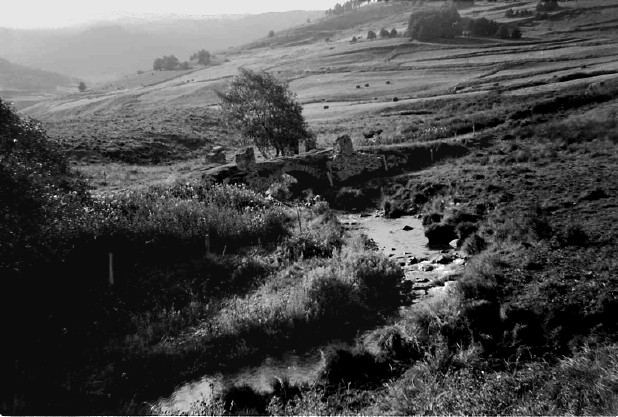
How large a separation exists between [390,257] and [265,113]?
69.4 feet

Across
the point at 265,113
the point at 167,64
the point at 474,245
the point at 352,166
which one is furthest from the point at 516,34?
the point at 167,64

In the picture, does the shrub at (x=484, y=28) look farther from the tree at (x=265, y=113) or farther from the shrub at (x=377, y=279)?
the shrub at (x=377, y=279)

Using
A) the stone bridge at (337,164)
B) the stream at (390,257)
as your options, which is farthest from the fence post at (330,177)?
the stream at (390,257)

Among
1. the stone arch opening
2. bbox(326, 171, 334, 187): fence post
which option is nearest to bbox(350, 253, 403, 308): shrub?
the stone arch opening

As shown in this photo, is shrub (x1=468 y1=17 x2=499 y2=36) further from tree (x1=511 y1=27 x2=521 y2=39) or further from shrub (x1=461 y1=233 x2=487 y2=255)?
shrub (x1=461 y1=233 x2=487 y2=255)

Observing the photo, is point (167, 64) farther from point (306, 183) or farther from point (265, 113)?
point (306, 183)

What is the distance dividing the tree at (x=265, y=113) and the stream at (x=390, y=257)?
13737mm

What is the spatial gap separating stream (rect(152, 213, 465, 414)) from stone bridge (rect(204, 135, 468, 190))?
4.88 m

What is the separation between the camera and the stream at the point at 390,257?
39.8ft

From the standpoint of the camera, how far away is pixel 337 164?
30.3 meters

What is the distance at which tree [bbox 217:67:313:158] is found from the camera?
37.2 meters

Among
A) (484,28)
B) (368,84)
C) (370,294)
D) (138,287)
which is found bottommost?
(368,84)

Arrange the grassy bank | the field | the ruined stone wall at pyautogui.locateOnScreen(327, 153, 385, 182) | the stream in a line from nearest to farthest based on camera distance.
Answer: the grassy bank
the field
the stream
the ruined stone wall at pyautogui.locateOnScreen(327, 153, 385, 182)

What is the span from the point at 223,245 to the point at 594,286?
1250 cm
